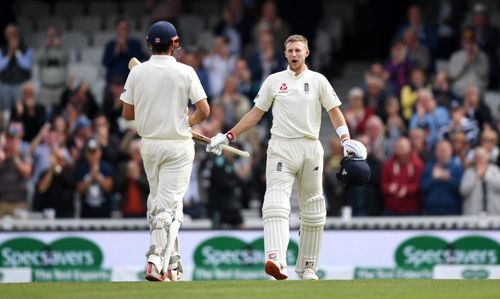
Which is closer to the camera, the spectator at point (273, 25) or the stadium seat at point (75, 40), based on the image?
the spectator at point (273, 25)

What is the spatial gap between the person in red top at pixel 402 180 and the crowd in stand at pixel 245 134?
14 millimetres

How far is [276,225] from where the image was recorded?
51.7ft

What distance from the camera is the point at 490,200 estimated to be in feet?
72.1

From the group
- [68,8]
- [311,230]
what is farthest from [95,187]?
[311,230]

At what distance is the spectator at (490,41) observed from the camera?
24938mm

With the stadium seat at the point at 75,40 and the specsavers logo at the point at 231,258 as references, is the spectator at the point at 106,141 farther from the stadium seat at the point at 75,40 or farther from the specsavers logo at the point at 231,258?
the stadium seat at the point at 75,40

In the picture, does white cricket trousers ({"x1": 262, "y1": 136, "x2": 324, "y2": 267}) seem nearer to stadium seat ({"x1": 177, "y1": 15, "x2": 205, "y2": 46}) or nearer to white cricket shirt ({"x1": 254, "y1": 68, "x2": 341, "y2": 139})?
white cricket shirt ({"x1": 254, "y1": 68, "x2": 341, "y2": 139})

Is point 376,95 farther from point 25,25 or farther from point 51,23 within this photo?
point 25,25

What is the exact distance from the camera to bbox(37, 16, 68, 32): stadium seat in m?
28.7

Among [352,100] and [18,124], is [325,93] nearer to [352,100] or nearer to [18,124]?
[352,100]

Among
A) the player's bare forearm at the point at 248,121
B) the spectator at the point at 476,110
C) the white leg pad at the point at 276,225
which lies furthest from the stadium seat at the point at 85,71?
the white leg pad at the point at 276,225

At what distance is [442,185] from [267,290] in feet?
28.5

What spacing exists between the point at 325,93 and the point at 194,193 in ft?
24.2

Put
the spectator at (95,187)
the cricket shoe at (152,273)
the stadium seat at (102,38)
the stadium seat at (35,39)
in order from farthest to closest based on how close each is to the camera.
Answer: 1. the stadium seat at (35,39)
2. the stadium seat at (102,38)
3. the spectator at (95,187)
4. the cricket shoe at (152,273)
